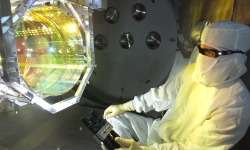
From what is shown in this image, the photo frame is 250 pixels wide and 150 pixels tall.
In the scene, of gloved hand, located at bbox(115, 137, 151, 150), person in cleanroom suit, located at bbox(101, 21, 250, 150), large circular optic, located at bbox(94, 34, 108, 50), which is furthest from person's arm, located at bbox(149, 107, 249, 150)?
large circular optic, located at bbox(94, 34, 108, 50)

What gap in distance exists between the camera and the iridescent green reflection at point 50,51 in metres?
1.12

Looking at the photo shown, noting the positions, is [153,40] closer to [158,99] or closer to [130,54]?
[130,54]

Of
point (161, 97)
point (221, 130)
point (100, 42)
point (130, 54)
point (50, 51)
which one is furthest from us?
point (130, 54)

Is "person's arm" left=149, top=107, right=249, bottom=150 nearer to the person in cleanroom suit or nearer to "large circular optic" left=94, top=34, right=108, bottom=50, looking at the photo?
the person in cleanroom suit

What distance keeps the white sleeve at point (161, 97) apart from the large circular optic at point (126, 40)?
357 millimetres

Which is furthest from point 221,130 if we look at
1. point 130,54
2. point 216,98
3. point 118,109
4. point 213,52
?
point 130,54

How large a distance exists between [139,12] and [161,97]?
58 centimetres

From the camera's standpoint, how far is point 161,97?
4.68 ft

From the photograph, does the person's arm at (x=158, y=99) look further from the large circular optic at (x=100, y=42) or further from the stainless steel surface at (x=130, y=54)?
the large circular optic at (x=100, y=42)

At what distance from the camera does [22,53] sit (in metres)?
1.09

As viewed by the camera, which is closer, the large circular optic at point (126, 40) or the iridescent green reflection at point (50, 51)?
the iridescent green reflection at point (50, 51)

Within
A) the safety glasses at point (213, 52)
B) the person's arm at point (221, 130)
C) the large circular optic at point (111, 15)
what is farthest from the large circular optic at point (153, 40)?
the person's arm at point (221, 130)

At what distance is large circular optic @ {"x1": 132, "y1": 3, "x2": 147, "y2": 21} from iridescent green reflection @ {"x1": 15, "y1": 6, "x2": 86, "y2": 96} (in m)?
0.51

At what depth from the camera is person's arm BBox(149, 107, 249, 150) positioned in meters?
1.07
